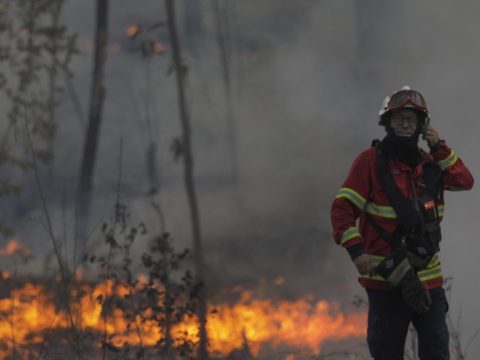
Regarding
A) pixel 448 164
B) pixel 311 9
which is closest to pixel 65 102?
pixel 311 9

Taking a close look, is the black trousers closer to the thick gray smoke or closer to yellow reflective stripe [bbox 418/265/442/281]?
yellow reflective stripe [bbox 418/265/442/281]

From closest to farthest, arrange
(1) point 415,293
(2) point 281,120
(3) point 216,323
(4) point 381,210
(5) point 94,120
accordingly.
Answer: (1) point 415,293
(4) point 381,210
(3) point 216,323
(5) point 94,120
(2) point 281,120

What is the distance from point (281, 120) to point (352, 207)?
3263 mm

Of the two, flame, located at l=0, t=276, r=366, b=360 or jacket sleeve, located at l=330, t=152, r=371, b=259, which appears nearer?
jacket sleeve, located at l=330, t=152, r=371, b=259

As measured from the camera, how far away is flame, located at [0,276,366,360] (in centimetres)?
518

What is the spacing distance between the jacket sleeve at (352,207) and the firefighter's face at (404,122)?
0.60 feet

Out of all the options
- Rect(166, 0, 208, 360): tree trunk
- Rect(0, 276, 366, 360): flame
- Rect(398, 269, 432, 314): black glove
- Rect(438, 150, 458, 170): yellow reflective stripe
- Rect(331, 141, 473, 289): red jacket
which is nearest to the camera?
Rect(398, 269, 432, 314): black glove

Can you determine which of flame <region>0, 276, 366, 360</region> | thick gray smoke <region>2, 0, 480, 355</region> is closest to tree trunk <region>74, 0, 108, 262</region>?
thick gray smoke <region>2, 0, 480, 355</region>

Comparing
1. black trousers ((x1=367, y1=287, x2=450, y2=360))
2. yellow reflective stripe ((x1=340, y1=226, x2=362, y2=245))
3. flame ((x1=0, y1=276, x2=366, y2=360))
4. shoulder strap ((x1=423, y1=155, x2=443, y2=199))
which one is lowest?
flame ((x1=0, y1=276, x2=366, y2=360))

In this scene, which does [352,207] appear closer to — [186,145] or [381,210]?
[381,210]

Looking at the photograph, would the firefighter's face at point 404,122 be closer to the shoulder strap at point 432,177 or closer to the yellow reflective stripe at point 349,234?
the shoulder strap at point 432,177

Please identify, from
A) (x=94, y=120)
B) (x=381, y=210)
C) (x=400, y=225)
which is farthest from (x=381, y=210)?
(x=94, y=120)

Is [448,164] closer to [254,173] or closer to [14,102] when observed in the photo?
[254,173]

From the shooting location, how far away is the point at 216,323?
18.3ft
